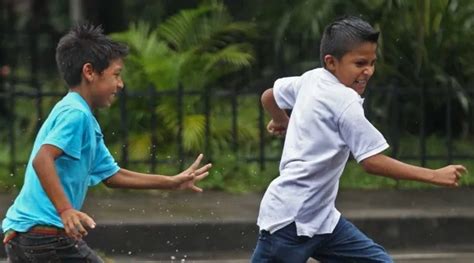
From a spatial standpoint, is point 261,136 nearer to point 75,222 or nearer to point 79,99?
point 79,99

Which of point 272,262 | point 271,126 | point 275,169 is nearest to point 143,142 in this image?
point 275,169

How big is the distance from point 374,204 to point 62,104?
489 cm

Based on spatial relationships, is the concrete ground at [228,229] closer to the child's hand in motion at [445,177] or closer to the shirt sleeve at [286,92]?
the shirt sleeve at [286,92]

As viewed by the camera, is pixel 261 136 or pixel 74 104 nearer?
pixel 74 104

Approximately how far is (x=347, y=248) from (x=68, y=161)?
108 cm

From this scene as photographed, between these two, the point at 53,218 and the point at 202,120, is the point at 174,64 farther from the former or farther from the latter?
the point at 53,218

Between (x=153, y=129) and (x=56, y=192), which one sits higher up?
(x=56, y=192)

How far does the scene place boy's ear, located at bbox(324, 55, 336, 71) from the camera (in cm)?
448

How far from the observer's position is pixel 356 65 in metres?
4.44

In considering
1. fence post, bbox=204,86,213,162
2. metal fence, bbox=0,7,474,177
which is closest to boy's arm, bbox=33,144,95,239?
metal fence, bbox=0,7,474,177

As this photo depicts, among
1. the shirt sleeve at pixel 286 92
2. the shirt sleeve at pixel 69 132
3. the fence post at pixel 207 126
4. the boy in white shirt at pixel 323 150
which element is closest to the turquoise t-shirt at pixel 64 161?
the shirt sleeve at pixel 69 132

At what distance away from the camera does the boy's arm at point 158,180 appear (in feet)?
15.3

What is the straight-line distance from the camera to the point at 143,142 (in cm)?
1020

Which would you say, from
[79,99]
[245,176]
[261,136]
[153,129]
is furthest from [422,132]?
[79,99]
